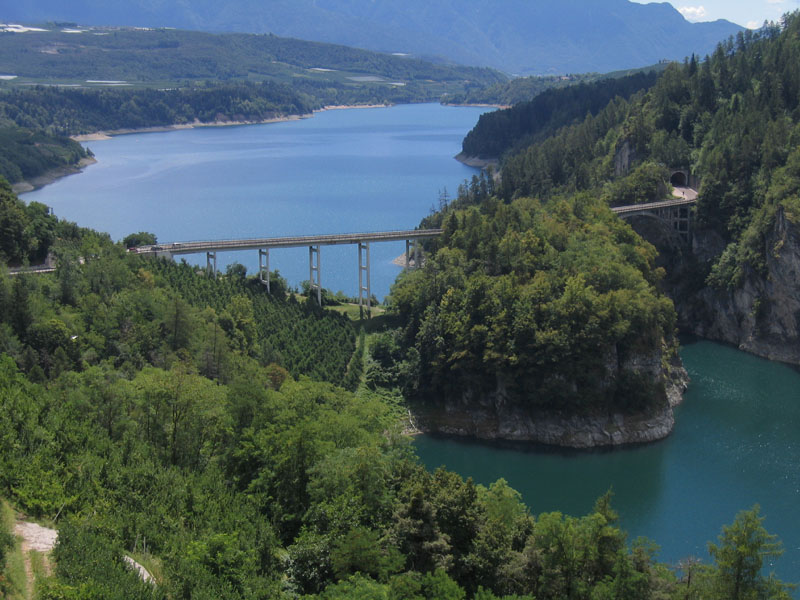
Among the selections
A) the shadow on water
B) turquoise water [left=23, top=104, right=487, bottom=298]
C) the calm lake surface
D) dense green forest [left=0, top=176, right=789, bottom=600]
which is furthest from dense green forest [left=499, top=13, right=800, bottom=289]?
dense green forest [left=0, top=176, right=789, bottom=600]

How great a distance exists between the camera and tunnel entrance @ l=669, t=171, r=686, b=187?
72.1 metres

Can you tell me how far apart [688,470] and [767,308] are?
19667 millimetres

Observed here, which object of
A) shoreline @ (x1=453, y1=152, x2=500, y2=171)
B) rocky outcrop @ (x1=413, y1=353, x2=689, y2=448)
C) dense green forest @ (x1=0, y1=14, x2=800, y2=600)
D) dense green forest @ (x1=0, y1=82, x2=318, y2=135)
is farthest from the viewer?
dense green forest @ (x1=0, y1=82, x2=318, y2=135)

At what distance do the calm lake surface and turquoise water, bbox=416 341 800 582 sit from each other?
0.09 metres

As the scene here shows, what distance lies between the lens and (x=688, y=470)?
40938 millimetres

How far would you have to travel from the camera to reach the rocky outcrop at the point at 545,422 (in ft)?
144

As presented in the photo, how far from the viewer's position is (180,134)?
179 metres

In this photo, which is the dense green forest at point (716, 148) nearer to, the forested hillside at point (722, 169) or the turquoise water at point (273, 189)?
the forested hillside at point (722, 169)

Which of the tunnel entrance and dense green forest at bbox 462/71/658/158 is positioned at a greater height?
dense green forest at bbox 462/71/658/158

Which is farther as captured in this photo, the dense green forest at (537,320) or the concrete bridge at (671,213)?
the concrete bridge at (671,213)

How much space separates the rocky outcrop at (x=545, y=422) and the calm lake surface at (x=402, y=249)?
87 cm

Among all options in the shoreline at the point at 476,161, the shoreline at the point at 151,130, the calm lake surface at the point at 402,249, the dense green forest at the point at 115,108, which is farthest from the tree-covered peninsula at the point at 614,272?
the dense green forest at the point at 115,108

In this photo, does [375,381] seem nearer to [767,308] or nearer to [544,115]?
[767,308]

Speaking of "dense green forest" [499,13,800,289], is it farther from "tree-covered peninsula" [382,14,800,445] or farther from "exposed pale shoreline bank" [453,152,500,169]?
"exposed pale shoreline bank" [453,152,500,169]
